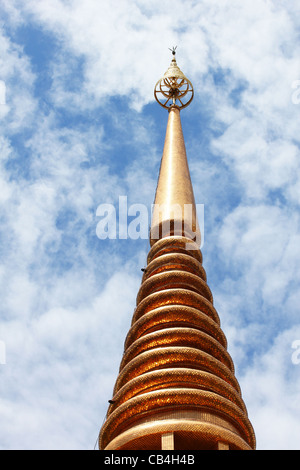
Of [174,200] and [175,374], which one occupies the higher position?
[174,200]

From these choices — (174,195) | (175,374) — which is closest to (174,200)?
(174,195)

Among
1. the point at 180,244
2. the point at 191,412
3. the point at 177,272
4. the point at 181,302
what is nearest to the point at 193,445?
the point at 191,412

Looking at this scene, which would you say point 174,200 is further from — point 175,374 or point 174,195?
point 175,374

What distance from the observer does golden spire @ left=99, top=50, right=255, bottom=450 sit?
8.81 meters

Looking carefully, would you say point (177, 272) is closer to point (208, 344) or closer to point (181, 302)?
point (181, 302)

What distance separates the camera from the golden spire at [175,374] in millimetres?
8812

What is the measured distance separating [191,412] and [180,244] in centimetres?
464

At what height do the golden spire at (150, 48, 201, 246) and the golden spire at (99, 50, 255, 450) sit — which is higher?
the golden spire at (150, 48, 201, 246)

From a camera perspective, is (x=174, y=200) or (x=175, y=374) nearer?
(x=175, y=374)

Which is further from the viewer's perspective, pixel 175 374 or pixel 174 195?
pixel 174 195

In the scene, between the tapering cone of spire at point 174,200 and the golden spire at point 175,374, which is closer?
the golden spire at point 175,374

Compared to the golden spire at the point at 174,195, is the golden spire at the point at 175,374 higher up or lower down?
lower down

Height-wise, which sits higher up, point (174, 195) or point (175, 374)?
point (174, 195)

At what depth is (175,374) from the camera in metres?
9.43
